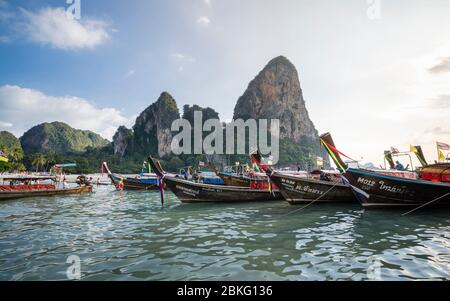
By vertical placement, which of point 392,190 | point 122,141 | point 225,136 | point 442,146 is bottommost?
point 392,190

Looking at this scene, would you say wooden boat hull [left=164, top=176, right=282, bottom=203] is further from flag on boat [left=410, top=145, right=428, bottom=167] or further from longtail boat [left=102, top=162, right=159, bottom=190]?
longtail boat [left=102, top=162, right=159, bottom=190]

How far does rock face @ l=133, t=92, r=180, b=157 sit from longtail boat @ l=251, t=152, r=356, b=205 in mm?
139942

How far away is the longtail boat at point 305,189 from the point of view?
15523 mm

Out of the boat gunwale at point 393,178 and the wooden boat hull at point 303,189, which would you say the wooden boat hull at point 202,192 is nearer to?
the wooden boat hull at point 303,189

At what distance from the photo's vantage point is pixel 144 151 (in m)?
158

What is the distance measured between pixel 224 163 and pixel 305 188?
11415cm

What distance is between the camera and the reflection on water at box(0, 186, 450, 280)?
17.7 ft

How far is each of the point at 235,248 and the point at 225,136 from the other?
12344 cm

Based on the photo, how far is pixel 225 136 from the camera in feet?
427

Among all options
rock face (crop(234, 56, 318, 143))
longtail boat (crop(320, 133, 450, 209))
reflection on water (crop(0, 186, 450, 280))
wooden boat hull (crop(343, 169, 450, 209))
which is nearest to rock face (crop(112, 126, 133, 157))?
rock face (crop(234, 56, 318, 143))

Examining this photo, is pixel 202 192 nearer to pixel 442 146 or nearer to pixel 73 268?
pixel 73 268

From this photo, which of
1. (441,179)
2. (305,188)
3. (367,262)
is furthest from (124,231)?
(441,179)

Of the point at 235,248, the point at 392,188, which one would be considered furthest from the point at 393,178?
Result: the point at 235,248
